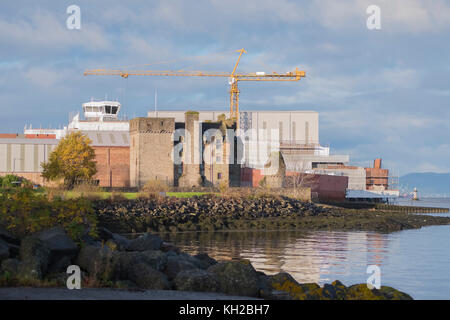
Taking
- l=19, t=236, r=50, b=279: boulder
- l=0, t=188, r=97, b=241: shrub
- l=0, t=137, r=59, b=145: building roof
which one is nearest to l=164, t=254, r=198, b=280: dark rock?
l=0, t=188, r=97, b=241: shrub

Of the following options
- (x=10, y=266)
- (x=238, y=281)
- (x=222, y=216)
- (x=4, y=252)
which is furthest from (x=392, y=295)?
(x=222, y=216)

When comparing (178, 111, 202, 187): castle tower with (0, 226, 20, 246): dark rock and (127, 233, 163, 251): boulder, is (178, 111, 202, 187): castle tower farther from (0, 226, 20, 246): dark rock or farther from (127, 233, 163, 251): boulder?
(0, 226, 20, 246): dark rock

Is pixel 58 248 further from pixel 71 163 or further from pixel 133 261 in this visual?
pixel 71 163

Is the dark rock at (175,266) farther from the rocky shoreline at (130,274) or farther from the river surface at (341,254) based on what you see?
the river surface at (341,254)

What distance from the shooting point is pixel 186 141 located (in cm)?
7519

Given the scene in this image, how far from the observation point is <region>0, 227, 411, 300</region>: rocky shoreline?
1240cm

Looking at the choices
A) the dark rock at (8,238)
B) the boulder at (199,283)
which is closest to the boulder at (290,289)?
the boulder at (199,283)

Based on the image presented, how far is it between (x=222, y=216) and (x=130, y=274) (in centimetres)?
3216

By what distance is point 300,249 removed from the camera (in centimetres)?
2967

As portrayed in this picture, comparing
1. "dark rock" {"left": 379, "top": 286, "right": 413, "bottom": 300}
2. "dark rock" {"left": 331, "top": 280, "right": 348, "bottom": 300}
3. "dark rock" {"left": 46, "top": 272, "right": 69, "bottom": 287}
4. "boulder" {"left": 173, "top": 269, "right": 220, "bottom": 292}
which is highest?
"dark rock" {"left": 46, "top": 272, "right": 69, "bottom": 287}

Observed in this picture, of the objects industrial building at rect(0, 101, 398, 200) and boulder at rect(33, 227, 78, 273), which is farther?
industrial building at rect(0, 101, 398, 200)

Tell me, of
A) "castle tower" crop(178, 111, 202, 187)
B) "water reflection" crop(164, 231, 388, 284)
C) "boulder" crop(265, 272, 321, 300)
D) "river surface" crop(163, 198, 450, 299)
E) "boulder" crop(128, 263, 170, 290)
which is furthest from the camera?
"castle tower" crop(178, 111, 202, 187)
